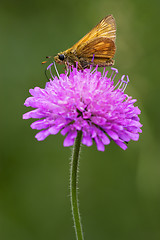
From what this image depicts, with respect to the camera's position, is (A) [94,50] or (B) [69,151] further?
(B) [69,151]

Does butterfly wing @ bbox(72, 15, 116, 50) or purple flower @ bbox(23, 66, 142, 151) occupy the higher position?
butterfly wing @ bbox(72, 15, 116, 50)

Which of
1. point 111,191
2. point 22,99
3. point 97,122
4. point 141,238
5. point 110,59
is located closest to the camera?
point 97,122

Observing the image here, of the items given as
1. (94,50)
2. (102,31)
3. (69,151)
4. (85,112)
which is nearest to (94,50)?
(94,50)

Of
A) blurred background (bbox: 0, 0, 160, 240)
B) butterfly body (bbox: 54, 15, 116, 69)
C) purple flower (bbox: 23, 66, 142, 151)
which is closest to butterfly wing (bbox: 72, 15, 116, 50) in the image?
butterfly body (bbox: 54, 15, 116, 69)

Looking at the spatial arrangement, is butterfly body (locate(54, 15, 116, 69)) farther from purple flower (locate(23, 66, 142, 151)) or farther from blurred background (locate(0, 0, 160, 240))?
blurred background (locate(0, 0, 160, 240))

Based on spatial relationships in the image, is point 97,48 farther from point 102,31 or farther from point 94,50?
point 102,31

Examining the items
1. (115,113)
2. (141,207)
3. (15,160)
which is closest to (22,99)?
(15,160)

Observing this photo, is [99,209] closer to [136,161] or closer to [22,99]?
[136,161]
